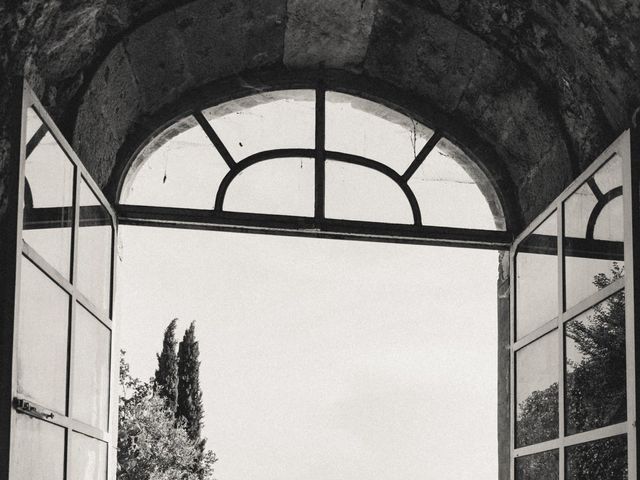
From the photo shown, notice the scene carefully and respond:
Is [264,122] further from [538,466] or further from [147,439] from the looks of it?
[147,439]

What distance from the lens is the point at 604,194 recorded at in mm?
3283

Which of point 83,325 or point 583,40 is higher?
point 583,40

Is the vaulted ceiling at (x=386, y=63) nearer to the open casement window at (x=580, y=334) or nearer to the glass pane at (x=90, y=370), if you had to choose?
the open casement window at (x=580, y=334)

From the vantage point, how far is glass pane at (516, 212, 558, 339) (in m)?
3.72

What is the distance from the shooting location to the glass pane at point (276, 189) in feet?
13.9

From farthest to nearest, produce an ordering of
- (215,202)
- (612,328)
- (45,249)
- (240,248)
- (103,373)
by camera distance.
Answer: (240,248) < (215,202) < (103,373) < (612,328) < (45,249)

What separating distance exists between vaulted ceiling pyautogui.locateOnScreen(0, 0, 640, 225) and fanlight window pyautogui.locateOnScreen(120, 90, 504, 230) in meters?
0.12

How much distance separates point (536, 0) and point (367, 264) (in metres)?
30.2

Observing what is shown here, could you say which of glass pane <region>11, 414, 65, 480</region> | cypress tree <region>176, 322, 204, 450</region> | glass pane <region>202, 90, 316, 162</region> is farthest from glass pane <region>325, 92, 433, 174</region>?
cypress tree <region>176, 322, 204, 450</region>

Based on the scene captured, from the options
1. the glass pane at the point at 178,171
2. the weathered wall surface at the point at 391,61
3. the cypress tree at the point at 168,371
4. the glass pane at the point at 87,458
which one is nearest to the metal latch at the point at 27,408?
the glass pane at the point at 87,458

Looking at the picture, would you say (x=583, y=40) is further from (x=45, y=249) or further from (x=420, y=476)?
(x=420, y=476)

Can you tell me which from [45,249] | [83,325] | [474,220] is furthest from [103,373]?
[474,220]

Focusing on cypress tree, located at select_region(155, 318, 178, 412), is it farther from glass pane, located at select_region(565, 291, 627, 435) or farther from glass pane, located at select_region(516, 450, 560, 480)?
glass pane, located at select_region(565, 291, 627, 435)

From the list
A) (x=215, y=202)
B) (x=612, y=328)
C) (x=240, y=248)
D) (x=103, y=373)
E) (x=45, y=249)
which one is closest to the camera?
(x=45, y=249)
